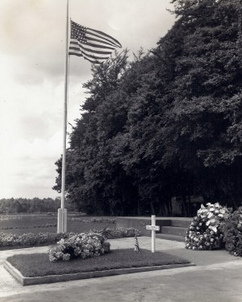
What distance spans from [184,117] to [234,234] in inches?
403

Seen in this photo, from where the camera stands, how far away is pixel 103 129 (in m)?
39.4

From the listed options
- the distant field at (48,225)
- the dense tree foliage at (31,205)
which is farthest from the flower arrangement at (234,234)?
the dense tree foliage at (31,205)

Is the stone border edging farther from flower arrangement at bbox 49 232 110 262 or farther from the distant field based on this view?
the distant field

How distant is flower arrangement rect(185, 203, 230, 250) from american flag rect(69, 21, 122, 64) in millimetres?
8087

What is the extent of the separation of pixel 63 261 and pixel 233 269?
14.0ft

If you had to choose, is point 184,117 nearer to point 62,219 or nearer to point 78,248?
point 62,219

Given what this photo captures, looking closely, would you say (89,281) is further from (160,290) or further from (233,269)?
(233,269)

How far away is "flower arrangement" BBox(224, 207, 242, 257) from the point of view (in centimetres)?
1310

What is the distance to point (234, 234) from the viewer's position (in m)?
13.4

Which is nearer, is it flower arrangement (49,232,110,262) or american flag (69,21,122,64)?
flower arrangement (49,232,110,262)

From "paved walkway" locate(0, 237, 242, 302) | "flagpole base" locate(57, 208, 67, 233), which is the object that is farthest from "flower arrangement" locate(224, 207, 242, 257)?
"flagpole base" locate(57, 208, 67, 233)

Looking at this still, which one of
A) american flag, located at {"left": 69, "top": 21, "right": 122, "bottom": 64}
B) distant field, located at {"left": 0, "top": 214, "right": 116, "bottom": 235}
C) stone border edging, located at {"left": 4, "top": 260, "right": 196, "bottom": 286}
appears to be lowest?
stone border edging, located at {"left": 4, "top": 260, "right": 196, "bottom": 286}

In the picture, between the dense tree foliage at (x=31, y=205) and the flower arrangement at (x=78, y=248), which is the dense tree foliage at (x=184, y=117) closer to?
the flower arrangement at (x=78, y=248)

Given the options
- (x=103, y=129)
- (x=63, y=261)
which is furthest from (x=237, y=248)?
(x=103, y=129)
